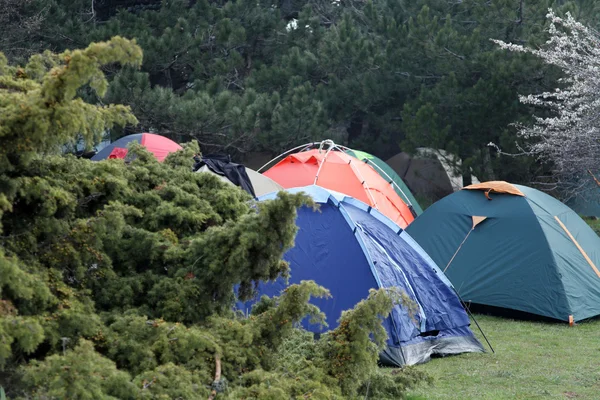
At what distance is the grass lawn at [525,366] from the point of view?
5.74 meters

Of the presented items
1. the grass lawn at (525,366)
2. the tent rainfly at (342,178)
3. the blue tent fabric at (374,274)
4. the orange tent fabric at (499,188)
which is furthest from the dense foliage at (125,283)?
the tent rainfly at (342,178)

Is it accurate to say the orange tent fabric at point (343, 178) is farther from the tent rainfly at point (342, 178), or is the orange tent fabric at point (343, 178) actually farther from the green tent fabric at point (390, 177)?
the green tent fabric at point (390, 177)

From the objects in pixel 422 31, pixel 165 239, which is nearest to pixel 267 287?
pixel 165 239

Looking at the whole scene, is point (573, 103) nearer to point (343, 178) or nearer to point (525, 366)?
point (343, 178)

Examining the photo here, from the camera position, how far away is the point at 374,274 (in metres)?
6.51

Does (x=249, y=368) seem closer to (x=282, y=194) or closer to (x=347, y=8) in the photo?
(x=282, y=194)

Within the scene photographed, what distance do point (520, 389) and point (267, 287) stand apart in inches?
86.2

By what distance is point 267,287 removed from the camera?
656 cm

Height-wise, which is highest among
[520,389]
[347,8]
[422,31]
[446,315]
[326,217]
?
[347,8]

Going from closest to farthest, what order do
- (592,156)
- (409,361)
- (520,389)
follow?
(520,389) < (409,361) < (592,156)

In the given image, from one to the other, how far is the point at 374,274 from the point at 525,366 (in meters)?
1.50

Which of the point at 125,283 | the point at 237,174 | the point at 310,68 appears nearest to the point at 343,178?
the point at 237,174

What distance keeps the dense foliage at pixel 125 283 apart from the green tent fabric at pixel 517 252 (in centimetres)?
438

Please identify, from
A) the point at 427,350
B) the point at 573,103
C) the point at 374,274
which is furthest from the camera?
the point at 573,103
